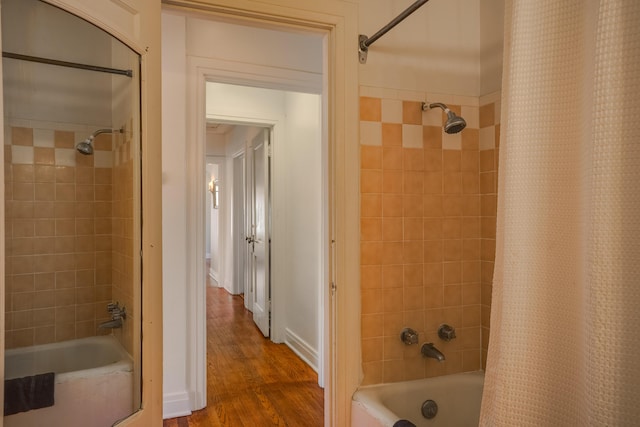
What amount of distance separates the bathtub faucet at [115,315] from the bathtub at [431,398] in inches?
37.8

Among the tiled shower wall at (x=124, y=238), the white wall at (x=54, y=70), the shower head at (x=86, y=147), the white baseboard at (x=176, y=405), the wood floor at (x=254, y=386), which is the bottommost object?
the wood floor at (x=254, y=386)

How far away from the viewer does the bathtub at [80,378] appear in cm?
94

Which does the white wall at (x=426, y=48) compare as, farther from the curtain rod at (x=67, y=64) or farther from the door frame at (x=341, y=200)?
the curtain rod at (x=67, y=64)

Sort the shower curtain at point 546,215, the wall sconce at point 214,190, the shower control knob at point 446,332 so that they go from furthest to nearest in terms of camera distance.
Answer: the wall sconce at point 214,190, the shower control knob at point 446,332, the shower curtain at point 546,215

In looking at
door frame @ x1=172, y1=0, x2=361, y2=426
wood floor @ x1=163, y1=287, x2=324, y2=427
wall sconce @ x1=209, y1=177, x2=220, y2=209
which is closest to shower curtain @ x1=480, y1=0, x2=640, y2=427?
door frame @ x1=172, y1=0, x2=361, y2=426

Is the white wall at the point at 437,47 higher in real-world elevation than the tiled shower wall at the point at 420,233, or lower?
higher

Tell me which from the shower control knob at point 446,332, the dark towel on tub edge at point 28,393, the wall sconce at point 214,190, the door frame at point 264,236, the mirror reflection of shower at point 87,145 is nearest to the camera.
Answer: the dark towel on tub edge at point 28,393

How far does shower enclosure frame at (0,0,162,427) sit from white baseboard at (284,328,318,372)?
6.73 feet

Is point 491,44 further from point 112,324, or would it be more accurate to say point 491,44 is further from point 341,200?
point 112,324

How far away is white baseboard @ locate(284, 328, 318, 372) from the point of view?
10.3ft

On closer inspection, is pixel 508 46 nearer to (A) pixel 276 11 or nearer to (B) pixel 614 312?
(B) pixel 614 312

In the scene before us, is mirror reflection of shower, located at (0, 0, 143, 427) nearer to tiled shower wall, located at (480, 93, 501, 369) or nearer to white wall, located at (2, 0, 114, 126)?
white wall, located at (2, 0, 114, 126)

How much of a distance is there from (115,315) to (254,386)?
1.97 meters

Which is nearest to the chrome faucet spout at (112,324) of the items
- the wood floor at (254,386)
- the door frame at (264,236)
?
the wood floor at (254,386)
